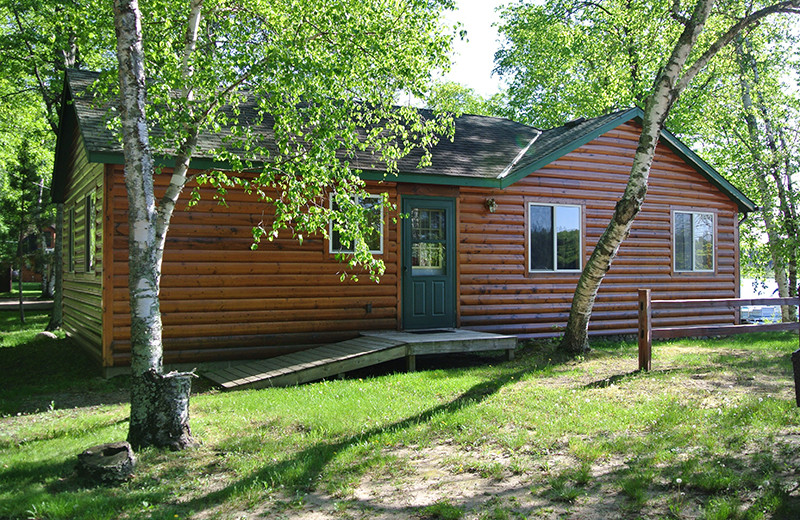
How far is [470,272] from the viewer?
11.8m

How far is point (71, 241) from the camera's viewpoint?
13.9m

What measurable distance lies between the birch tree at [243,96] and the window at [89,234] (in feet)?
9.44

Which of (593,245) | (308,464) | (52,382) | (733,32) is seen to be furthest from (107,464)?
(593,245)

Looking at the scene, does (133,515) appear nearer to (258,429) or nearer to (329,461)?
(329,461)

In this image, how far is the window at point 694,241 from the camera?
14.1m

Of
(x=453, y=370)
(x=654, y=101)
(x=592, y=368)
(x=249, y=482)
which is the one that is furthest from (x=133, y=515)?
(x=654, y=101)

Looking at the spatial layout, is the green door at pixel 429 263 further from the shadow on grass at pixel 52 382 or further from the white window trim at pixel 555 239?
the shadow on grass at pixel 52 382

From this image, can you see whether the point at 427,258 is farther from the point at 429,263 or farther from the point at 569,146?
the point at 569,146

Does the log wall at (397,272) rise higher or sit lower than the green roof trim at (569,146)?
lower

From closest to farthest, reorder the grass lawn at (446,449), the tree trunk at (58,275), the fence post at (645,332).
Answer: the grass lawn at (446,449) → the fence post at (645,332) → the tree trunk at (58,275)

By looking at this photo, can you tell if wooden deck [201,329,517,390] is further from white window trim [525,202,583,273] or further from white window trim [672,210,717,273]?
white window trim [672,210,717,273]

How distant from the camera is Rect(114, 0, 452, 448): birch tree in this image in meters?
5.59

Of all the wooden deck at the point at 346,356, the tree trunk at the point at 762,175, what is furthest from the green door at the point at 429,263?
the tree trunk at the point at 762,175

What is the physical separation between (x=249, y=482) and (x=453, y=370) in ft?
16.7
